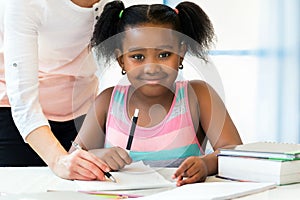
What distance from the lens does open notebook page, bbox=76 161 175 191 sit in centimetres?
92

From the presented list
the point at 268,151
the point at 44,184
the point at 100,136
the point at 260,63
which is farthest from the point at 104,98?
the point at 260,63

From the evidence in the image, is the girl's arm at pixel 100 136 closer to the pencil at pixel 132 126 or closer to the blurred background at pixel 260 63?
the pencil at pixel 132 126

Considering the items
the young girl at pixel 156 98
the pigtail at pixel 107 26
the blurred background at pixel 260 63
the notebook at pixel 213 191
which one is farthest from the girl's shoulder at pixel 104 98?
the blurred background at pixel 260 63

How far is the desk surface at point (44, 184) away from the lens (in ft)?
2.84

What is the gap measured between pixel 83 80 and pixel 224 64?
4.05ft

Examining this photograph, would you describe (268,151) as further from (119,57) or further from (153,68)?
(119,57)

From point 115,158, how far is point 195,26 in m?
0.39

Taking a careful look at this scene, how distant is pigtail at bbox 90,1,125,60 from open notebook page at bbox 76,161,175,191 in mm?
316

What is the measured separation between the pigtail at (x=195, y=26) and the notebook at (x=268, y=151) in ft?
0.86

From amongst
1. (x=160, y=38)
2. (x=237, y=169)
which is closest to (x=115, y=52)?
(x=160, y=38)

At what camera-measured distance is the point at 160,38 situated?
3.65 ft

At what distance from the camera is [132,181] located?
3.17 feet

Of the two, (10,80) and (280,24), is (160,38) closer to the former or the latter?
(10,80)

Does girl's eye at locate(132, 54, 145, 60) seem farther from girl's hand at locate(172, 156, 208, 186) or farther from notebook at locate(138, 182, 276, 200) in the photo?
notebook at locate(138, 182, 276, 200)
